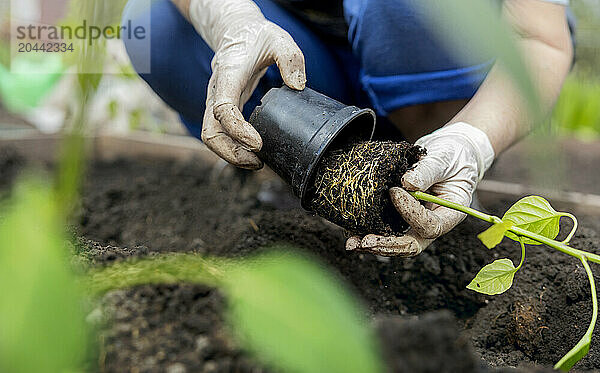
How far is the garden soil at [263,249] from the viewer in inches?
18.6

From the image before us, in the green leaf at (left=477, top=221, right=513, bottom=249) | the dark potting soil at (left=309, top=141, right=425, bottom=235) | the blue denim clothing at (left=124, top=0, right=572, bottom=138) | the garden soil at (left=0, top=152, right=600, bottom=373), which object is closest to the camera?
the garden soil at (left=0, top=152, right=600, bottom=373)

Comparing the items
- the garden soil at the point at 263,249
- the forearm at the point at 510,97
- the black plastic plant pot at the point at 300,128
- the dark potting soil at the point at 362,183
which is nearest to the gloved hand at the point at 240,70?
the black plastic plant pot at the point at 300,128

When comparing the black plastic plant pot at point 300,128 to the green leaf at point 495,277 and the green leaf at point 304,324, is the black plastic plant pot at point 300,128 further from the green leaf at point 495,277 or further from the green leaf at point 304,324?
the green leaf at point 304,324

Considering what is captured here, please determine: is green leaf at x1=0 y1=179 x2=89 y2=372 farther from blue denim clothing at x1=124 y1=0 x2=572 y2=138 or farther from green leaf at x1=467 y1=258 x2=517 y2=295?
blue denim clothing at x1=124 y1=0 x2=572 y2=138

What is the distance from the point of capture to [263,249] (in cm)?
111

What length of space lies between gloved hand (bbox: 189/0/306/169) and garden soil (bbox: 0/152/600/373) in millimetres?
241

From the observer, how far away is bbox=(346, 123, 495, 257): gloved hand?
0.88 meters

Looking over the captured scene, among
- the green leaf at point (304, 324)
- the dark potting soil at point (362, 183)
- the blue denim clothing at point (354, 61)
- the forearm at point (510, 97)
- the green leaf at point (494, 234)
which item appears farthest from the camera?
the blue denim clothing at point (354, 61)

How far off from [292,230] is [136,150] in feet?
3.81

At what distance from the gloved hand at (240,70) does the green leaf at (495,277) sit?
41 cm

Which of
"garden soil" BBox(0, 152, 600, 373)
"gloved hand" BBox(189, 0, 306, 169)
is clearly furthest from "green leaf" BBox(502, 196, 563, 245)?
"gloved hand" BBox(189, 0, 306, 169)

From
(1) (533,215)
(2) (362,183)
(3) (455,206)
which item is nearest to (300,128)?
(2) (362,183)

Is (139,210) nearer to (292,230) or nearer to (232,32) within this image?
(292,230)

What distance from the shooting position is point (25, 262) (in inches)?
8.0
